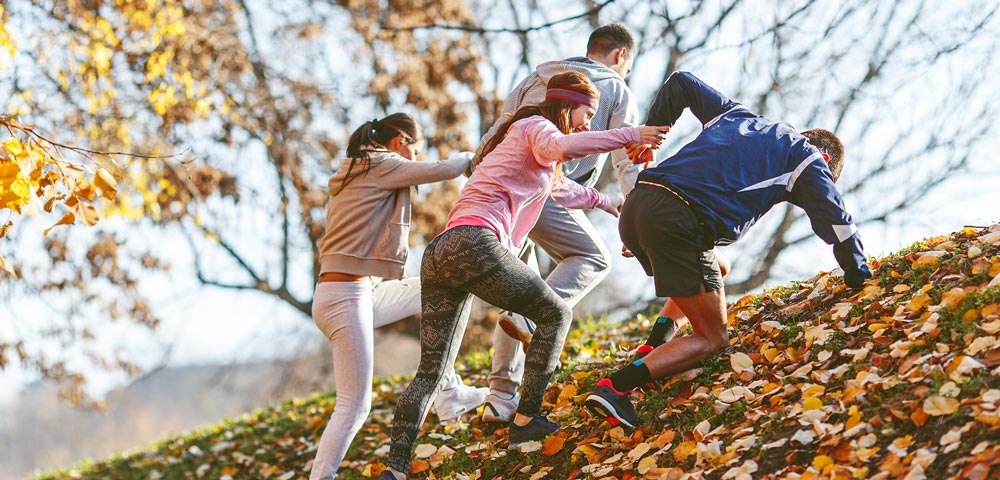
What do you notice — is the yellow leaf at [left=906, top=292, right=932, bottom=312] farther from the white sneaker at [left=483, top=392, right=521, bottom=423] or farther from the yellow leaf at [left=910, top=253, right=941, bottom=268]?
the white sneaker at [left=483, top=392, right=521, bottom=423]

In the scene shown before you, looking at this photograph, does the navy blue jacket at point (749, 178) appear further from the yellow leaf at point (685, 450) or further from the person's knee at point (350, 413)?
the person's knee at point (350, 413)

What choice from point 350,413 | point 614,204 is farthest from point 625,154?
point 350,413

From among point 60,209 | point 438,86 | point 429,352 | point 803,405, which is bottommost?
point 803,405

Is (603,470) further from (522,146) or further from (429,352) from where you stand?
(522,146)

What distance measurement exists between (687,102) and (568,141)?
1.01m

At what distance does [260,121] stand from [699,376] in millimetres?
8756

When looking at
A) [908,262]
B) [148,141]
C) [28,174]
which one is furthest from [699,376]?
[148,141]

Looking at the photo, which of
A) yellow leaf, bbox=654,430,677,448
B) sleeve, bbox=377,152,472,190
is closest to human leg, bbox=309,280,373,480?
sleeve, bbox=377,152,472,190

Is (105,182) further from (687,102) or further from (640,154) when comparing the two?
(687,102)

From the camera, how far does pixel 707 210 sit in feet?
13.9

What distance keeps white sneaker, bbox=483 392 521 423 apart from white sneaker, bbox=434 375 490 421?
0.35ft

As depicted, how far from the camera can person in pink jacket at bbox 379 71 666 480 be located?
13.1 feet

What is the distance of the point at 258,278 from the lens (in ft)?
46.1

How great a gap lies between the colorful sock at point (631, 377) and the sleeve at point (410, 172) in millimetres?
1322
